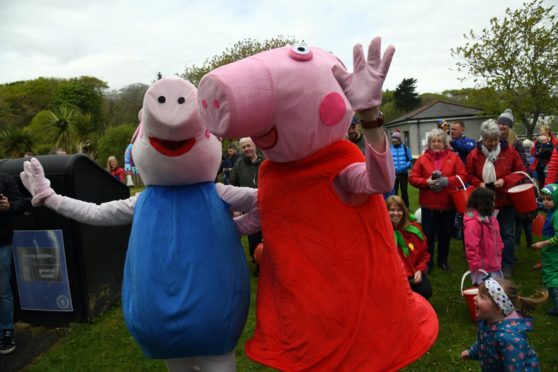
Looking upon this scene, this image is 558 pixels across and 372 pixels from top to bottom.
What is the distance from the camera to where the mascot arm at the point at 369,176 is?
1719mm

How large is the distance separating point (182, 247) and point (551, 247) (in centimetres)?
371

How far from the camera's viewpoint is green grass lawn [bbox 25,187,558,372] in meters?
3.61

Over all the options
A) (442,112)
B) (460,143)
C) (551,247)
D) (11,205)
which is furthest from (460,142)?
(442,112)

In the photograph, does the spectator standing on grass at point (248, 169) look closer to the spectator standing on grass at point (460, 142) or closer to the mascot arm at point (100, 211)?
the spectator standing on grass at point (460, 142)

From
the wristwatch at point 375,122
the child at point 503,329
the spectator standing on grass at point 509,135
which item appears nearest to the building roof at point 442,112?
the spectator standing on grass at point 509,135

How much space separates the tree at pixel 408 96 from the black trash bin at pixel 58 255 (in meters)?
46.5

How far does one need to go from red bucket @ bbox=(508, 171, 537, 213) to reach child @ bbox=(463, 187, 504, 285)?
78cm

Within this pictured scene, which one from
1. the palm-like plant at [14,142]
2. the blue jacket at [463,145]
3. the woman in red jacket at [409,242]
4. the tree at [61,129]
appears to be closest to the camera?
the woman in red jacket at [409,242]

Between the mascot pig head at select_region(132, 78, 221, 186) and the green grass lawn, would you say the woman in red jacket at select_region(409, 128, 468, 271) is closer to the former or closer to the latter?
the green grass lawn

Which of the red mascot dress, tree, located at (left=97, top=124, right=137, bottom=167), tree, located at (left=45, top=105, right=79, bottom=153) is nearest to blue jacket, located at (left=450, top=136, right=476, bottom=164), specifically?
the red mascot dress

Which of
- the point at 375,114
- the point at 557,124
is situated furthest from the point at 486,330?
the point at 557,124

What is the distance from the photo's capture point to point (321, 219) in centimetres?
192

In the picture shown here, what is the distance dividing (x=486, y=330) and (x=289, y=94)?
71.1 inches

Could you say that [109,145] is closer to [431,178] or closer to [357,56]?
[431,178]
